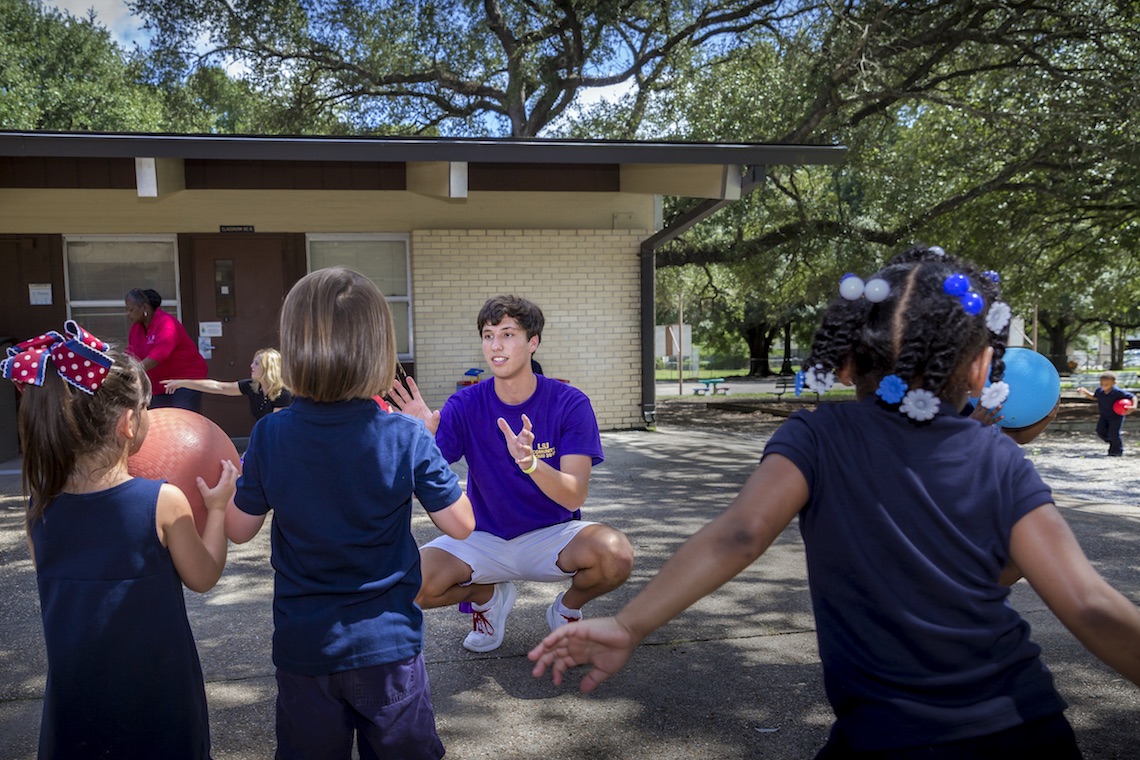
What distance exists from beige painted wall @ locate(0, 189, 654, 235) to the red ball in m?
9.08

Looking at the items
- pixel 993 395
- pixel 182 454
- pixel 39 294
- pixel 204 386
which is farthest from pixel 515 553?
pixel 39 294

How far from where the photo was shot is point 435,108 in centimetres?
2011

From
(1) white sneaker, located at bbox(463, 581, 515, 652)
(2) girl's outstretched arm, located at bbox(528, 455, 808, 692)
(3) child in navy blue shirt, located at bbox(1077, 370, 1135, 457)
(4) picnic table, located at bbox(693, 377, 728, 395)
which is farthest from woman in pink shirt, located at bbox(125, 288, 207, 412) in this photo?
(4) picnic table, located at bbox(693, 377, 728, 395)

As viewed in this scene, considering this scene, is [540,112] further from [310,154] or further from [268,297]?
[310,154]

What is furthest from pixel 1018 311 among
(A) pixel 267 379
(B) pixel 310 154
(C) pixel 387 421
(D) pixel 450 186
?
(C) pixel 387 421

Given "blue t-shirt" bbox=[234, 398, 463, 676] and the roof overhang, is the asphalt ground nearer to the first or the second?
"blue t-shirt" bbox=[234, 398, 463, 676]

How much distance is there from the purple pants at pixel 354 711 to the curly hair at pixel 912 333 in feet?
4.41

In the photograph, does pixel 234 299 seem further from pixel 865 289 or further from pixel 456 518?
pixel 865 289

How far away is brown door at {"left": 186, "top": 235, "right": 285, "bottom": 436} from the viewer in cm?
1172

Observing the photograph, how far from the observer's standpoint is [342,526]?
2311 mm

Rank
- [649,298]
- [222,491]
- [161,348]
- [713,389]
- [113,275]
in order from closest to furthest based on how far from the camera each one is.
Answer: [222,491], [161,348], [113,275], [649,298], [713,389]

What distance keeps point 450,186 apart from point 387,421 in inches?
312

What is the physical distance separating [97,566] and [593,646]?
1329 mm

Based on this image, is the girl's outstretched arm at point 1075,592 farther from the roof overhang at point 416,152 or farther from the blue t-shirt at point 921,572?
the roof overhang at point 416,152
